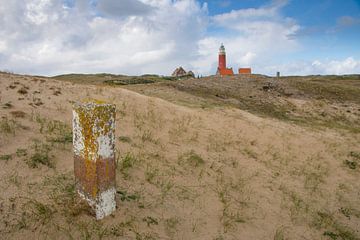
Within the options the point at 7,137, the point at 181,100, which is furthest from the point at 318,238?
the point at 181,100

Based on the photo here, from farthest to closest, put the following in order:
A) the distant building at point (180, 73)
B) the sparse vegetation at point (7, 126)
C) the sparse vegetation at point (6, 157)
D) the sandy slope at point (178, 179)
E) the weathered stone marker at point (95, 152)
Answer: the distant building at point (180, 73), the sparse vegetation at point (7, 126), the sparse vegetation at point (6, 157), the sandy slope at point (178, 179), the weathered stone marker at point (95, 152)

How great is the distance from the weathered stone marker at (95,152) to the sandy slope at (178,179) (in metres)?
0.28

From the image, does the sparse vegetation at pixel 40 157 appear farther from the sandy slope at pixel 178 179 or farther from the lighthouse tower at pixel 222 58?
the lighthouse tower at pixel 222 58

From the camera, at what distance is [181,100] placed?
1562cm

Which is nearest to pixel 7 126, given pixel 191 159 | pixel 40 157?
pixel 40 157

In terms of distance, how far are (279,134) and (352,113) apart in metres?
10.8

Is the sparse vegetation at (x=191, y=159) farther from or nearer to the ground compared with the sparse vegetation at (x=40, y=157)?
nearer to the ground

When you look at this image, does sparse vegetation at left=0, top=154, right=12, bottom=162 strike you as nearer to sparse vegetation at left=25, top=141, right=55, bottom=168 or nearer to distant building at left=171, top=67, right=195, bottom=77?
sparse vegetation at left=25, top=141, right=55, bottom=168

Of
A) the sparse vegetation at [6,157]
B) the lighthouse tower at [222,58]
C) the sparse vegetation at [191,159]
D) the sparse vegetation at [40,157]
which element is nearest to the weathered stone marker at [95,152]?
the sparse vegetation at [40,157]

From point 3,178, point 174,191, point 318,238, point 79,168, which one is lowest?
point 318,238

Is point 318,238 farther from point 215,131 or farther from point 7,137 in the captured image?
point 7,137

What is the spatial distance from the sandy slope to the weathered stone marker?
0.28 meters

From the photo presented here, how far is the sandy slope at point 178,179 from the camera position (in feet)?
12.8

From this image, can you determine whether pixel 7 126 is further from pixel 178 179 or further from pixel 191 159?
pixel 191 159
